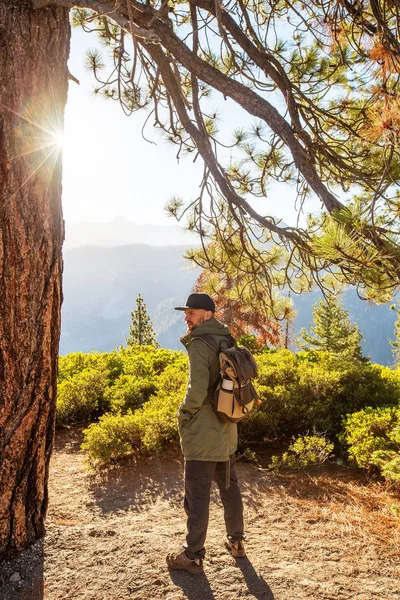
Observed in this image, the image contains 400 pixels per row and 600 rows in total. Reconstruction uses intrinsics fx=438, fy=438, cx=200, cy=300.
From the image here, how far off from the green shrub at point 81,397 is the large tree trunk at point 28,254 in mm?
3374

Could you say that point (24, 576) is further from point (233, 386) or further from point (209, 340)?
point (209, 340)

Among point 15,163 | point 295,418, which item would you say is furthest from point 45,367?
point 295,418

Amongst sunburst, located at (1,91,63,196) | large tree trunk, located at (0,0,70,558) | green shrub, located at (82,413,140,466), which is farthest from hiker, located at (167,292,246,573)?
green shrub, located at (82,413,140,466)

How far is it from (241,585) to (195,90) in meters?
4.11

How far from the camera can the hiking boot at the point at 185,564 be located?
9.23ft

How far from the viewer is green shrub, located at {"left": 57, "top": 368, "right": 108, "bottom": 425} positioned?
6348mm

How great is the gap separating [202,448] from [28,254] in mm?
1662

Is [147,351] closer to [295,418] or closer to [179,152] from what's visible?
[295,418]

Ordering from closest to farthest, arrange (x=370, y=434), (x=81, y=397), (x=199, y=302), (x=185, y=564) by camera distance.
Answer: (x=185, y=564), (x=199, y=302), (x=370, y=434), (x=81, y=397)

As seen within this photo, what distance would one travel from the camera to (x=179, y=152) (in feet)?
17.0

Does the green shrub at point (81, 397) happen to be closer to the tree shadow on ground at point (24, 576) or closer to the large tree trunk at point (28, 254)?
the large tree trunk at point (28, 254)

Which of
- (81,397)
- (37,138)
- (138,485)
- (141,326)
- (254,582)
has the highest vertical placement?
(141,326)

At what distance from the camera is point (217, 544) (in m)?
3.21

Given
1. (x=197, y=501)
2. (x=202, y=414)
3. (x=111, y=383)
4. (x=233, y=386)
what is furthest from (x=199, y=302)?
(x=111, y=383)
